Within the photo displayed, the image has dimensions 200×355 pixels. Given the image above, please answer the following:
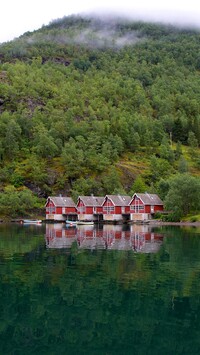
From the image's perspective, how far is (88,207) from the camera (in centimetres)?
13300

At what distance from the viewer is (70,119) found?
18325 centimetres

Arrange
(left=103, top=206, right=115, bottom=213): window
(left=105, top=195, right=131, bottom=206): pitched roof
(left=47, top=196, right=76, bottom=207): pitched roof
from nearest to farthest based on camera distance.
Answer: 1. (left=105, top=195, right=131, bottom=206): pitched roof
2. (left=103, top=206, right=115, bottom=213): window
3. (left=47, top=196, right=76, bottom=207): pitched roof

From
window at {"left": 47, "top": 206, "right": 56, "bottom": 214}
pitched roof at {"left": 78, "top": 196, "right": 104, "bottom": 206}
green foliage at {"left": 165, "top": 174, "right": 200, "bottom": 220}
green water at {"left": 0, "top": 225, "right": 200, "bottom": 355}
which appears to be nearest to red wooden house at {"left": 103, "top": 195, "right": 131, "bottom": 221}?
pitched roof at {"left": 78, "top": 196, "right": 104, "bottom": 206}

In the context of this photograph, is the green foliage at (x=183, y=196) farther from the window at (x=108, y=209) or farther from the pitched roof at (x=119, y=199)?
the window at (x=108, y=209)

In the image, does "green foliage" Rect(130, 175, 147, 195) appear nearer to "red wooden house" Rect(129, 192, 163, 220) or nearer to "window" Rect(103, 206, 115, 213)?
"red wooden house" Rect(129, 192, 163, 220)

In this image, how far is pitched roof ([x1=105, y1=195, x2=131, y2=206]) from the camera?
12988 cm

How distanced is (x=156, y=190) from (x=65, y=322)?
11497 cm

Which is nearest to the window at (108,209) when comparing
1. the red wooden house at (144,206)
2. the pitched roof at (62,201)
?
the red wooden house at (144,206)

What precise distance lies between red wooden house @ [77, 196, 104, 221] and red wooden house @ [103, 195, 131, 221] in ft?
8.92

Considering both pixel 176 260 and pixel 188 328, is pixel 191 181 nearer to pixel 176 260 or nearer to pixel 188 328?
pixel 176 260

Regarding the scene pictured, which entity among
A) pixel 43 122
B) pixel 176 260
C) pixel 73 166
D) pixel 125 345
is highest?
pixel 43 122

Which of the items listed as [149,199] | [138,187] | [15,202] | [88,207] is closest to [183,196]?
[149,199]

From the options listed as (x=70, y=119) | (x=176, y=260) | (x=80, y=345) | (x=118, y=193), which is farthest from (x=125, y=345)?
(x=70, y=119)

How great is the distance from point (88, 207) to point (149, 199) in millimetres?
18128
